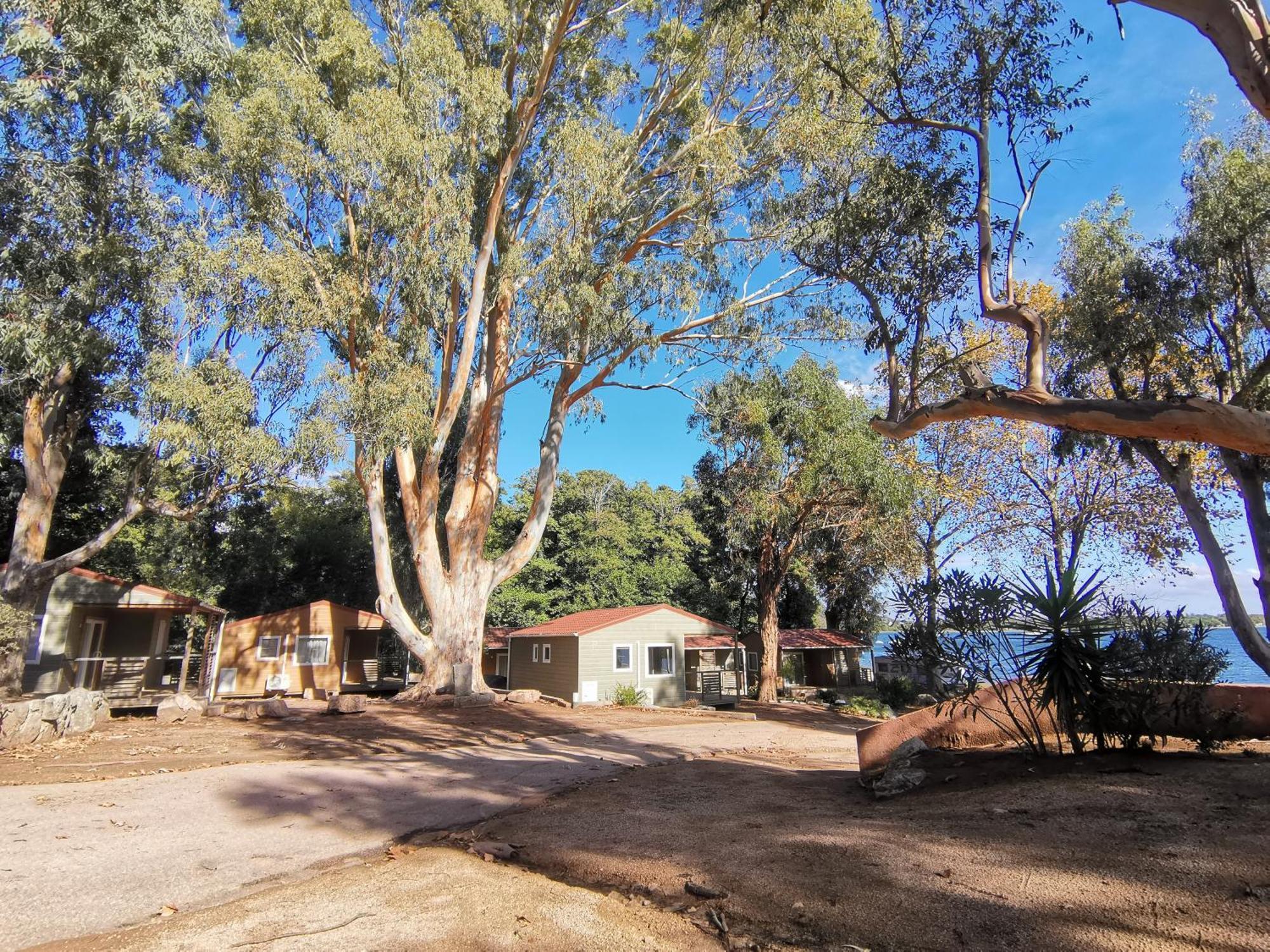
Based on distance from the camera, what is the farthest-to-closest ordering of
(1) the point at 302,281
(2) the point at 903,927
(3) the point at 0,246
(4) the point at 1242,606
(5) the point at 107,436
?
(5) the point at 107,436, (1) the point at 302,281, (3) the point at 0,246, (4) the point at 1242,606, (2) the point at 903,927

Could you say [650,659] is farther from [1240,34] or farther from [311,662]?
[1240,34]

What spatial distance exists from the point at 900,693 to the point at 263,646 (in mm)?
22819

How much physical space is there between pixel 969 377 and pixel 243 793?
27.8 feet

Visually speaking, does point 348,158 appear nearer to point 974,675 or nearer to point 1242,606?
point 974,675

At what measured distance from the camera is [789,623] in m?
35.3

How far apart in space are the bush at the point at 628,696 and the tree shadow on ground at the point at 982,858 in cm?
1617

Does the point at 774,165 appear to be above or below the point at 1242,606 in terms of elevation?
above

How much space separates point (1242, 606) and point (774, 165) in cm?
1369

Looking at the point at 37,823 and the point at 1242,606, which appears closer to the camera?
the point at 37,823

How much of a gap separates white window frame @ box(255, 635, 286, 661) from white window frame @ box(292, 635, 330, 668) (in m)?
0.42

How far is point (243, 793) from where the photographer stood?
757cm

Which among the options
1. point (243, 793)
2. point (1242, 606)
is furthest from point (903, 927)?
point (1242, 606)

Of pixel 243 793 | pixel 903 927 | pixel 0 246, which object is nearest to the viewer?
pixel 903 927

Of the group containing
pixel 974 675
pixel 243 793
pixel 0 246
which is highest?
pixel 0 246
